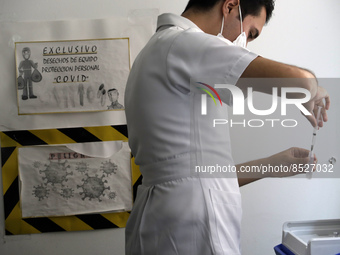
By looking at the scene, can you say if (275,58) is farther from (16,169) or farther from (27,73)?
(16,169)

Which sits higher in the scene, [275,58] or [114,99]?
[275,58]

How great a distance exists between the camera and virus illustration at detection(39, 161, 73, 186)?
1.84 m

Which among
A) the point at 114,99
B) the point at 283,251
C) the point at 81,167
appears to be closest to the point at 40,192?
the point at 81,167

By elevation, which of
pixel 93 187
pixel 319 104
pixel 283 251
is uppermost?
pixel 319 104

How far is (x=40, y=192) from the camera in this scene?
6.05 ft

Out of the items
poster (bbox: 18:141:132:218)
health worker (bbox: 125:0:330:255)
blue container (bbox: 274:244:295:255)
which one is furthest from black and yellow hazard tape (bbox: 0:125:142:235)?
health worker (bbox: 125:0:330:255)

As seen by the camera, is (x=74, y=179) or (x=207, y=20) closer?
(x=207, y=20)

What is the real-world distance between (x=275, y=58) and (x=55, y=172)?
1211mm

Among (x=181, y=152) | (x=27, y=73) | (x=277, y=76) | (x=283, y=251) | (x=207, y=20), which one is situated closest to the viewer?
(x=277, y=76)

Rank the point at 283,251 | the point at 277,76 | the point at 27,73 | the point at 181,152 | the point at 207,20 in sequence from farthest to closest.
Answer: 1. the point at 27,73
2. the point at 283,251
3. the point at 207,20
4. the point at 181,152
5. the point at 277,76

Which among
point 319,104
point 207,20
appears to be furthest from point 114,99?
point 319,104

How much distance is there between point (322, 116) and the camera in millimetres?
842

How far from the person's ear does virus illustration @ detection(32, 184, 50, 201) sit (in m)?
1.29

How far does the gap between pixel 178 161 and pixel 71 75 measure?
1.14m
